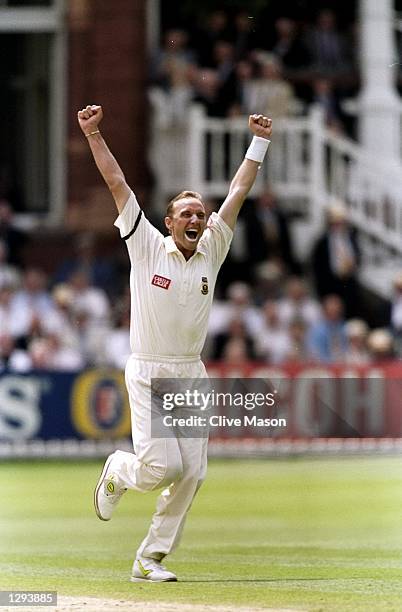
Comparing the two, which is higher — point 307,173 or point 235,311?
point 307,173

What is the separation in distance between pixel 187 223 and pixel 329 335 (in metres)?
Result: 5.90

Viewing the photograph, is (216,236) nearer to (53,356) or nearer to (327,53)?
(327,53)

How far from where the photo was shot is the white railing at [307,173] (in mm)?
11578

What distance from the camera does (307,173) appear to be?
12633 millimetres

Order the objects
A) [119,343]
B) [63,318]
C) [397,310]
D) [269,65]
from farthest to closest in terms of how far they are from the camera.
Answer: [397,310] < [63,318] < [119,343] < [269,65]

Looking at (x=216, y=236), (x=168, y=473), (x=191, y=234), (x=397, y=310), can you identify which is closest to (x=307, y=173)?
(x=397, y=310)

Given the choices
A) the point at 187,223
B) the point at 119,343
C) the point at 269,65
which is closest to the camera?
the point at 187,223

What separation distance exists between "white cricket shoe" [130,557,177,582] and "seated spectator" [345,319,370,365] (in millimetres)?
5339

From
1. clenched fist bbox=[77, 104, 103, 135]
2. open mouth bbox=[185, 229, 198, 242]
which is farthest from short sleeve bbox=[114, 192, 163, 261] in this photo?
clenched fist bbox=[77, 104, 103, 135]

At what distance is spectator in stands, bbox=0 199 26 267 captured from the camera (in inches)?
468

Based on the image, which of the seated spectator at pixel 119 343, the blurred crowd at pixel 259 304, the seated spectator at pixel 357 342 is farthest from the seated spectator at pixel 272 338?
the seated spectator at pixel 119 343

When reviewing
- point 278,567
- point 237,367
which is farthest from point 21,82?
point 278,567

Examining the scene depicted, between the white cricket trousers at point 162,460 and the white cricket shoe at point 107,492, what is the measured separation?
5 centimetres

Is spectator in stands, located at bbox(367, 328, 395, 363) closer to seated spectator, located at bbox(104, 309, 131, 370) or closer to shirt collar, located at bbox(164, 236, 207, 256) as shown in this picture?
seated spectator, located at bbox(104, 309, 131, 370)
